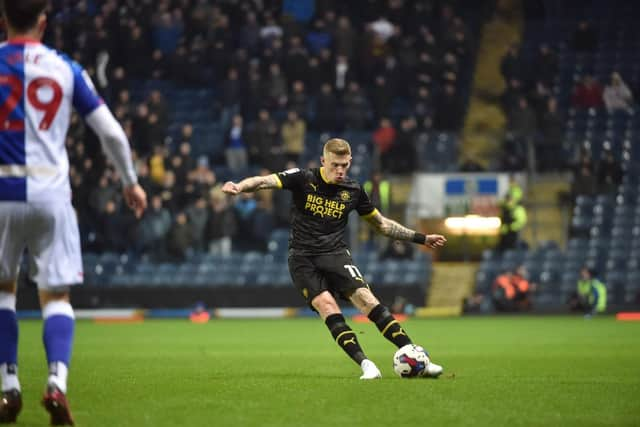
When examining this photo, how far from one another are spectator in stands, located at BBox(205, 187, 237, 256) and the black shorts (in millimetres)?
15228

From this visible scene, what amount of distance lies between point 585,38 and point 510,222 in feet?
25.1

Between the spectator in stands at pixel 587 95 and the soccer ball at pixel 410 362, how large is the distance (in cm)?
2092

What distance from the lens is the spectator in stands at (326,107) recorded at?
94.3ft

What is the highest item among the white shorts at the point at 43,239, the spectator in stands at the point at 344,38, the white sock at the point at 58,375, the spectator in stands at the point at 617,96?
the spectator in stands at the point at 344,38

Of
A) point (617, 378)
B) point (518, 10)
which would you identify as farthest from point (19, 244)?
point (518, 10)

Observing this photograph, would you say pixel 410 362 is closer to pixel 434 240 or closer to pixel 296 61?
pixel 434 240

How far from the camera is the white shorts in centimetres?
703

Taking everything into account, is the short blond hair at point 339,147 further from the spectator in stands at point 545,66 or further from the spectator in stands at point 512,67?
the spectator in stands at point 545,66

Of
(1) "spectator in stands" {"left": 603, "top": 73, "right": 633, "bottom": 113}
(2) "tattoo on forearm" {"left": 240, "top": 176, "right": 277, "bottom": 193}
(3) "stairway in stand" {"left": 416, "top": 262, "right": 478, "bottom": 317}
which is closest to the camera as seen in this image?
(2) "tattoo on forearm" {"left": 240, "top": 176, "right": 277, "bottom": 193}

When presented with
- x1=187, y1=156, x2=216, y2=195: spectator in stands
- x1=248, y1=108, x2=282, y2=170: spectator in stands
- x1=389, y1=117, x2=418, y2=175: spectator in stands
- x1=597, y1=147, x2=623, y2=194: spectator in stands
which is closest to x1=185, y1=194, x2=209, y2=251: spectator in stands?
x1=187, y1=156, x2=216, y2=195: spectator in stands

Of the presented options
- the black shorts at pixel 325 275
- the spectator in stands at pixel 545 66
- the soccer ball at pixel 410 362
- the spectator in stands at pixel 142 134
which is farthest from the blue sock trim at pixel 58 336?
the spectator in stands at pixel 545 66

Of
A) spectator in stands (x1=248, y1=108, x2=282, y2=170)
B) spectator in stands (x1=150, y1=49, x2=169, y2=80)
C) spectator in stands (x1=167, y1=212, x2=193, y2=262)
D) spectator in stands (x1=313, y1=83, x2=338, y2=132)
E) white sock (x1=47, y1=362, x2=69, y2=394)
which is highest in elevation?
spectator in stands (x1=150, y1=49, x2=169, y2=80)

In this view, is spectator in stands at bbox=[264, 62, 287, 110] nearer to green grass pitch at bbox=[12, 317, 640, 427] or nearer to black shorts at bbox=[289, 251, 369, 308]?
green grass pitch at bbox=[12, 317, 640, 427]

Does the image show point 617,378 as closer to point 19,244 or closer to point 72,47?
point 19,244
